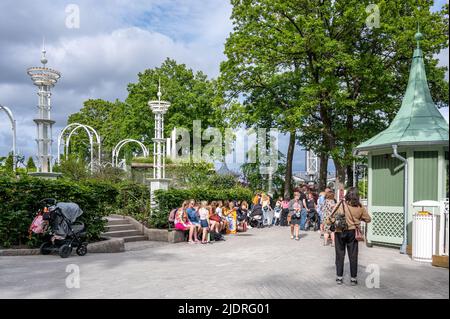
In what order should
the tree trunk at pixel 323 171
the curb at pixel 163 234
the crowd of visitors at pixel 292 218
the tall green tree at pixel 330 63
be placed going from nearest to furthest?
the crowd of visitors at pixel 292 218 → the curb at pixel 163 234 → the tall green tree at pixel 330 63 → the tree trunk at pixel 323 171

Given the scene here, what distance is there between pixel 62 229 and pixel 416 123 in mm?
10267

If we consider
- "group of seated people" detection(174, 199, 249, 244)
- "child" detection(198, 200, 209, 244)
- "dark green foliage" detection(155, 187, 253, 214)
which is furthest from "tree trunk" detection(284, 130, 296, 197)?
"child" detection(198, 200, 209, 244)

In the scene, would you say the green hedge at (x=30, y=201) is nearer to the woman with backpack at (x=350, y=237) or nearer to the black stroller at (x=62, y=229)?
the black stroller at (x=62, y=229)

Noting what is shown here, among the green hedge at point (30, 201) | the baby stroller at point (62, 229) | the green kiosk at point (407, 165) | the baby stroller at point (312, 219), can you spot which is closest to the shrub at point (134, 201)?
the green hedge at point (30, 201)

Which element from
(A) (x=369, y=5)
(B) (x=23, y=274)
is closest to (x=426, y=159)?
(B) (x=23, y=274)

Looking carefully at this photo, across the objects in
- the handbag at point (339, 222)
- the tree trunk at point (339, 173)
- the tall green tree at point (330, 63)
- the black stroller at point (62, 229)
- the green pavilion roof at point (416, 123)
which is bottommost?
the black stroller at point (62, 229)

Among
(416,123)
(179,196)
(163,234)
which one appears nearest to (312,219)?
(179,196)

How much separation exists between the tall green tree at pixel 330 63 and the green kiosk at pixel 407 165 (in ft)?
30.1

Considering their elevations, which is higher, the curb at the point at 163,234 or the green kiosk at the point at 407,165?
the green kiosk at the point at 407,165

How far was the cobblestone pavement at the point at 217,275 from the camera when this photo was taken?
7.50m

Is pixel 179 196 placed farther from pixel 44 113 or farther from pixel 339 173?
pixel 339 173

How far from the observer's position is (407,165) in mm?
13109

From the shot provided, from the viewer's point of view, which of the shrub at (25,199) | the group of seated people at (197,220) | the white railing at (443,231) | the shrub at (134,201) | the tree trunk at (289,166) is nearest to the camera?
the white railing at (443,231)

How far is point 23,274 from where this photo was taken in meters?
8.93
